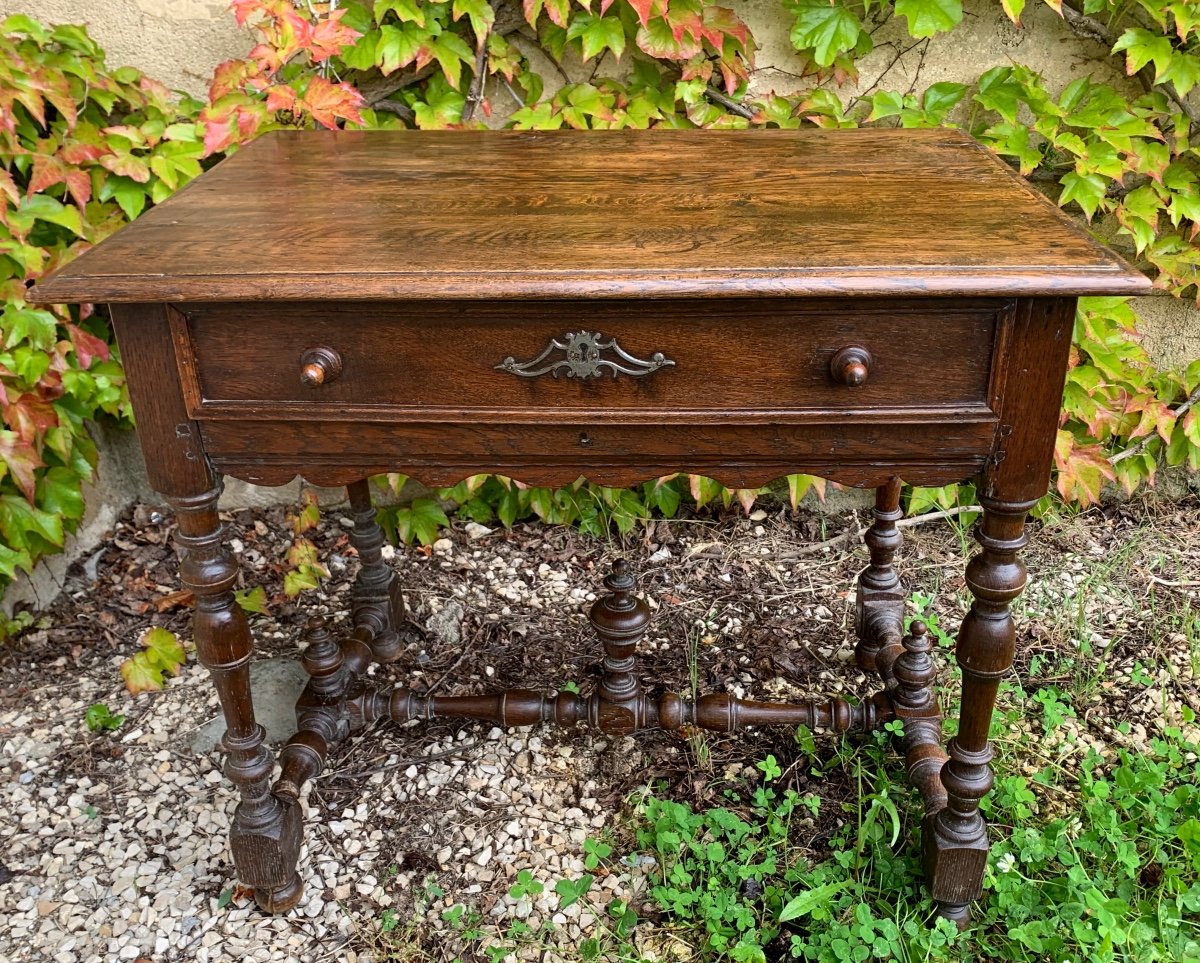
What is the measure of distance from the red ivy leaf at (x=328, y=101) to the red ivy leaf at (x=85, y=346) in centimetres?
76

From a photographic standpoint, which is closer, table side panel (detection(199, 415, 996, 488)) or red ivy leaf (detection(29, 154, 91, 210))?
table side panel (detection(199, 415, 996, 488))

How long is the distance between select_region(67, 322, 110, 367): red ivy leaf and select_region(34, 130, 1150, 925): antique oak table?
3.27 feet

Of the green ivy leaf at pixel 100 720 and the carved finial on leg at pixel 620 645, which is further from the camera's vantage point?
the green ivy leaf at pixel 100 720

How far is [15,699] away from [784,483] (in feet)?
6.73

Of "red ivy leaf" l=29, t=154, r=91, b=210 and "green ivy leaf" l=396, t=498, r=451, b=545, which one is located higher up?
"red ivy leaf" l=29, t=154, r=91, b=210

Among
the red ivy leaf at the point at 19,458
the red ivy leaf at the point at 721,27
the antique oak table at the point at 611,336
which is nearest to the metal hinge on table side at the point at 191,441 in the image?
the antique oak table at the point at 611,336

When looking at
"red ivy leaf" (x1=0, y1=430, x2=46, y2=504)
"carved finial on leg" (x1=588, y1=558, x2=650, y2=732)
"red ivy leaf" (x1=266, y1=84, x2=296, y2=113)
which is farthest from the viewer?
"red ivy leaf" (x1=266, y1=84, x2=296, y2=113)

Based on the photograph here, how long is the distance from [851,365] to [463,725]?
4.39ft

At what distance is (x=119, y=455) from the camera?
292cm

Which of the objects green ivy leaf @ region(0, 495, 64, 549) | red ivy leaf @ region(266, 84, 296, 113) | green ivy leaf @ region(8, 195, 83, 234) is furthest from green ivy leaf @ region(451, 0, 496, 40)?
green ivy leaf @ region(0, 495, 64, 549)

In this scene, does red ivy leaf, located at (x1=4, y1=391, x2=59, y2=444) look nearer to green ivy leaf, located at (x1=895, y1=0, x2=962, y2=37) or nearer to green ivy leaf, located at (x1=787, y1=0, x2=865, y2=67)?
green ivy leaf, located at (x1=787, y1=0, x2=865, y2=67)

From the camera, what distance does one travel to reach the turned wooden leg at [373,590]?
240cm

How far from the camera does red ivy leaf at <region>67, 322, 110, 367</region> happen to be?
251cm

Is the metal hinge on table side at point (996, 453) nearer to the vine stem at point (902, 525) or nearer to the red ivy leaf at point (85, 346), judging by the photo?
the vine stem at point (902, 525)
